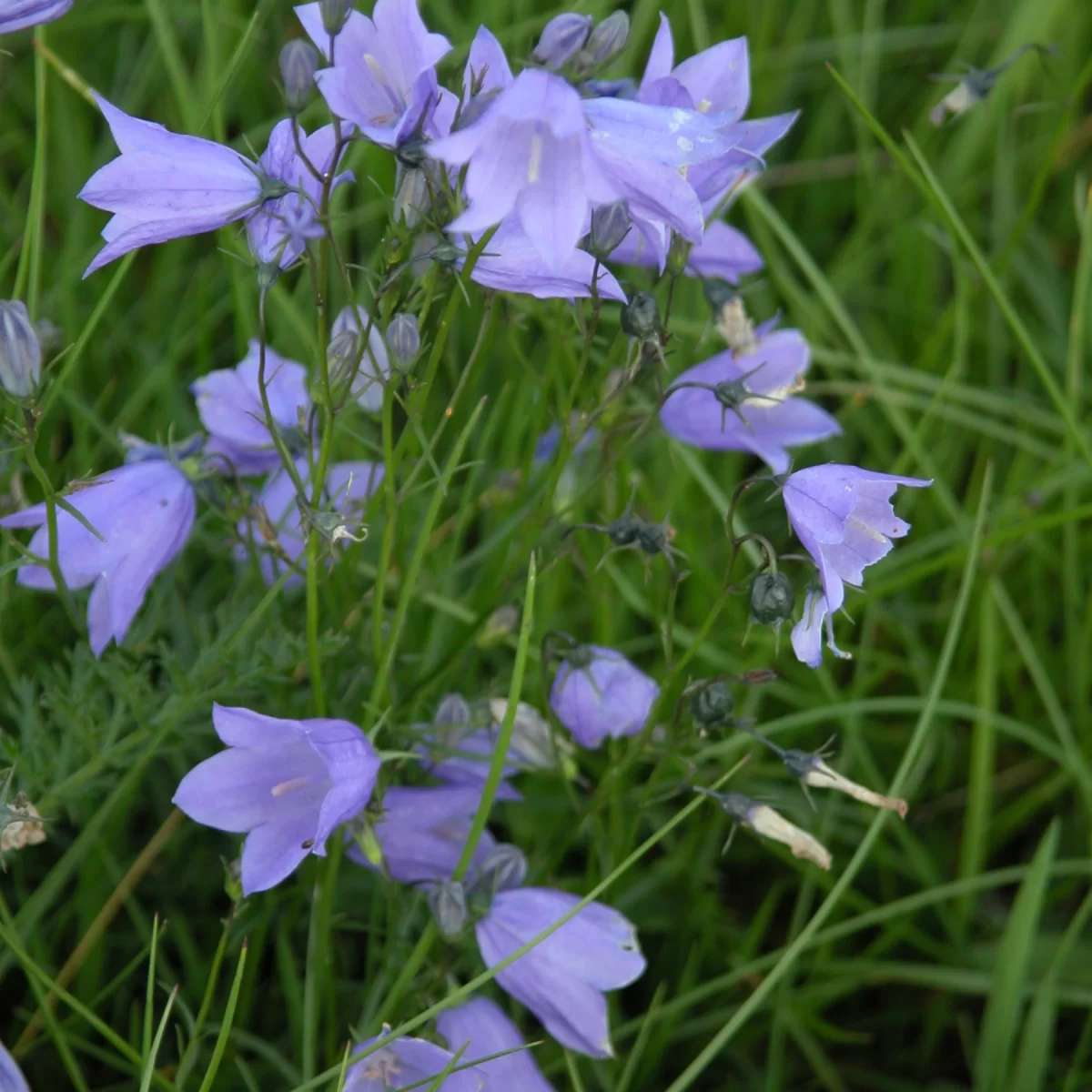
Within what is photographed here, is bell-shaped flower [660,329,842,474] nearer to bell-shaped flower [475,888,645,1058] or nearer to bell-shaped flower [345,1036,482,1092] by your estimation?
bell-shaped flower [475,888,645,1058]

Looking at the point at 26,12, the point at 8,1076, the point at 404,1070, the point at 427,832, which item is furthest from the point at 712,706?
the point at 26,12

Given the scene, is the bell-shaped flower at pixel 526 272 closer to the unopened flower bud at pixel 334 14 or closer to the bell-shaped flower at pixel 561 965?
the unopened flower bud at pixel 334 14

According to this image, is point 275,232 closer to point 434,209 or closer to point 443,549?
point 434,209

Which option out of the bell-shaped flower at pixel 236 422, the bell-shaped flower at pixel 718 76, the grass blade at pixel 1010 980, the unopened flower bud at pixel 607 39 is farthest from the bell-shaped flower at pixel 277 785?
the grass blade at pixel 1010 980

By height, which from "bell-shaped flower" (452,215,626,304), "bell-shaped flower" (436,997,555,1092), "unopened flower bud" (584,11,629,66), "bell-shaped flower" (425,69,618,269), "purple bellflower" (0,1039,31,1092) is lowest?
"bell-shaped flower" (436,997,555,1092)

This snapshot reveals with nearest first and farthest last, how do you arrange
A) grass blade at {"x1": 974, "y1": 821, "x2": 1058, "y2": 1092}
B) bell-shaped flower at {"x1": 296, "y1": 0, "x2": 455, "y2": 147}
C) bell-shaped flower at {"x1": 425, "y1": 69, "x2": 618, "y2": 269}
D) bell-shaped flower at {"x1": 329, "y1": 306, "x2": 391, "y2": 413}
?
1. bell-shaped flower at {"x1": 425, "y1": 69, "x2": 618, "y2": 269}
2. bell-shaped flower at {"x1": 296, "y1": 0, "x2": 455, "y2": 147}
3. bell-shaped flower at {"x1": 329, "y1": 306, "x2": 391, "y2": 413}
4. grass blade at {"x1": 974, "y1": 821, "x2": 1058, "y2": 1092}

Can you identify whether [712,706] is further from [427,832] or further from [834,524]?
[427,832]

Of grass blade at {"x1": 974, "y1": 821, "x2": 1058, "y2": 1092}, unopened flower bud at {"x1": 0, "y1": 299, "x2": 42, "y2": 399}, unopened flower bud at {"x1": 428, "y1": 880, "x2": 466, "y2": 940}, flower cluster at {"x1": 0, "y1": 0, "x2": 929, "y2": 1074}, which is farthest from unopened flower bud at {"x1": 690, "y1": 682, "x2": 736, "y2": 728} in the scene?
unopened flower bud at {"x1": 0, "y1": 299, "x2": 42, "y2": 399}
